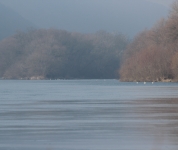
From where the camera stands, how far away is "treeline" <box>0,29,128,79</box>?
126688 mm

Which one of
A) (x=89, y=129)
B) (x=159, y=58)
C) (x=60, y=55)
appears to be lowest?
(x=89, y=129)

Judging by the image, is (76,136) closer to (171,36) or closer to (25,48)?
(171,36)

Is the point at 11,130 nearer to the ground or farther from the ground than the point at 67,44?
nearer to the ground

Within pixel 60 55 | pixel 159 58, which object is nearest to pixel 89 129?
pixel 159 58

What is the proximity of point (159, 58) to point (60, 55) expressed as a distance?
2097 inches

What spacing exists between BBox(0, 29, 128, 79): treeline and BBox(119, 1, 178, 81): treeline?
40256mm

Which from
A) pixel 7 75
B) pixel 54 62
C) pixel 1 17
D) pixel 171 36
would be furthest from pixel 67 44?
pixel 1 17

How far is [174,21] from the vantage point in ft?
245

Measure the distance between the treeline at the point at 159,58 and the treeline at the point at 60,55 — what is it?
4026cm

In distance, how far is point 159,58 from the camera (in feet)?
261

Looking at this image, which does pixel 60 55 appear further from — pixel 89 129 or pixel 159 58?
pixel 89 129

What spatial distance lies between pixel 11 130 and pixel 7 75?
376 feet

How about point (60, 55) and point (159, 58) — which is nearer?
point (159, 58)

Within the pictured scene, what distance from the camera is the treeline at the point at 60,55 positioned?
127 metres
